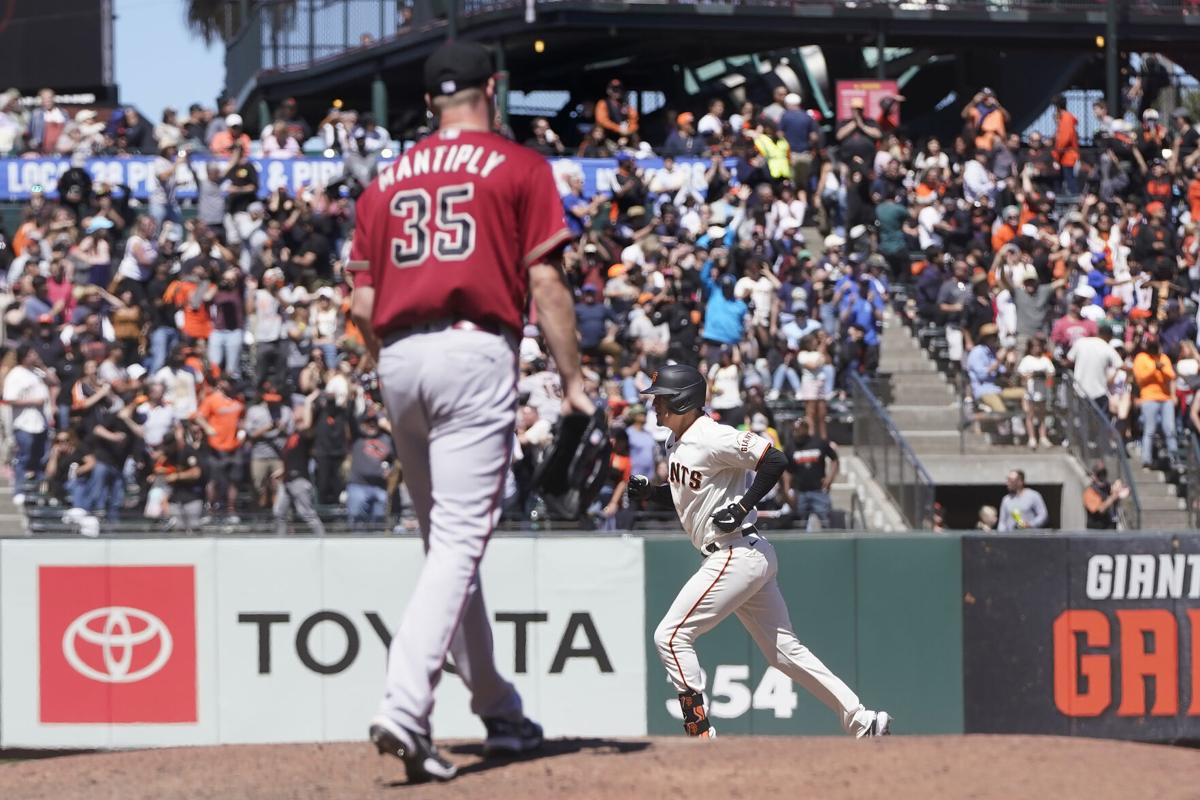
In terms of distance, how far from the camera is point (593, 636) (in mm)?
12922

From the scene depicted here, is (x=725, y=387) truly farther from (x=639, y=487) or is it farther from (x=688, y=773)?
(x=688, y=773)

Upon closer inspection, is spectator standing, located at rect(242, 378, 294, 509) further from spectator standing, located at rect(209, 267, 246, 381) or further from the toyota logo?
the toyota logo

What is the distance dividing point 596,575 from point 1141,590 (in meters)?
3.87

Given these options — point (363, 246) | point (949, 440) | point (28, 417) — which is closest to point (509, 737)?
point (363, 246)

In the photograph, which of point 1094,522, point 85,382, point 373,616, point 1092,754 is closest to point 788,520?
point 1094,522

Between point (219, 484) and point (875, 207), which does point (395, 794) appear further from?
point (875, 207)

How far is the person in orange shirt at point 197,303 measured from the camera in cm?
1961

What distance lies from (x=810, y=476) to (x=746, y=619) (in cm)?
802

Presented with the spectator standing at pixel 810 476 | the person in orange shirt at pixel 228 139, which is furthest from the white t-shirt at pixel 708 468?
the person in orange shirt at pixel 228 139

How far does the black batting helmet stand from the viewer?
917cm

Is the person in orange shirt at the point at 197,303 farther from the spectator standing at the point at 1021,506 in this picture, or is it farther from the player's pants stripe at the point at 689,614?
the player's pants stripe at the point at 689,614

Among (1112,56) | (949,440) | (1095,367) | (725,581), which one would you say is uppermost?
(1112,56)

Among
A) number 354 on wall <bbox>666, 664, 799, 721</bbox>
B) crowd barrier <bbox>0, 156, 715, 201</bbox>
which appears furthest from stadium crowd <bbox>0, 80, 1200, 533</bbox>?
number 354 on wall <bbox>666, 664, 799, 721</bbox>

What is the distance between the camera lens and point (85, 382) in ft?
57.8
